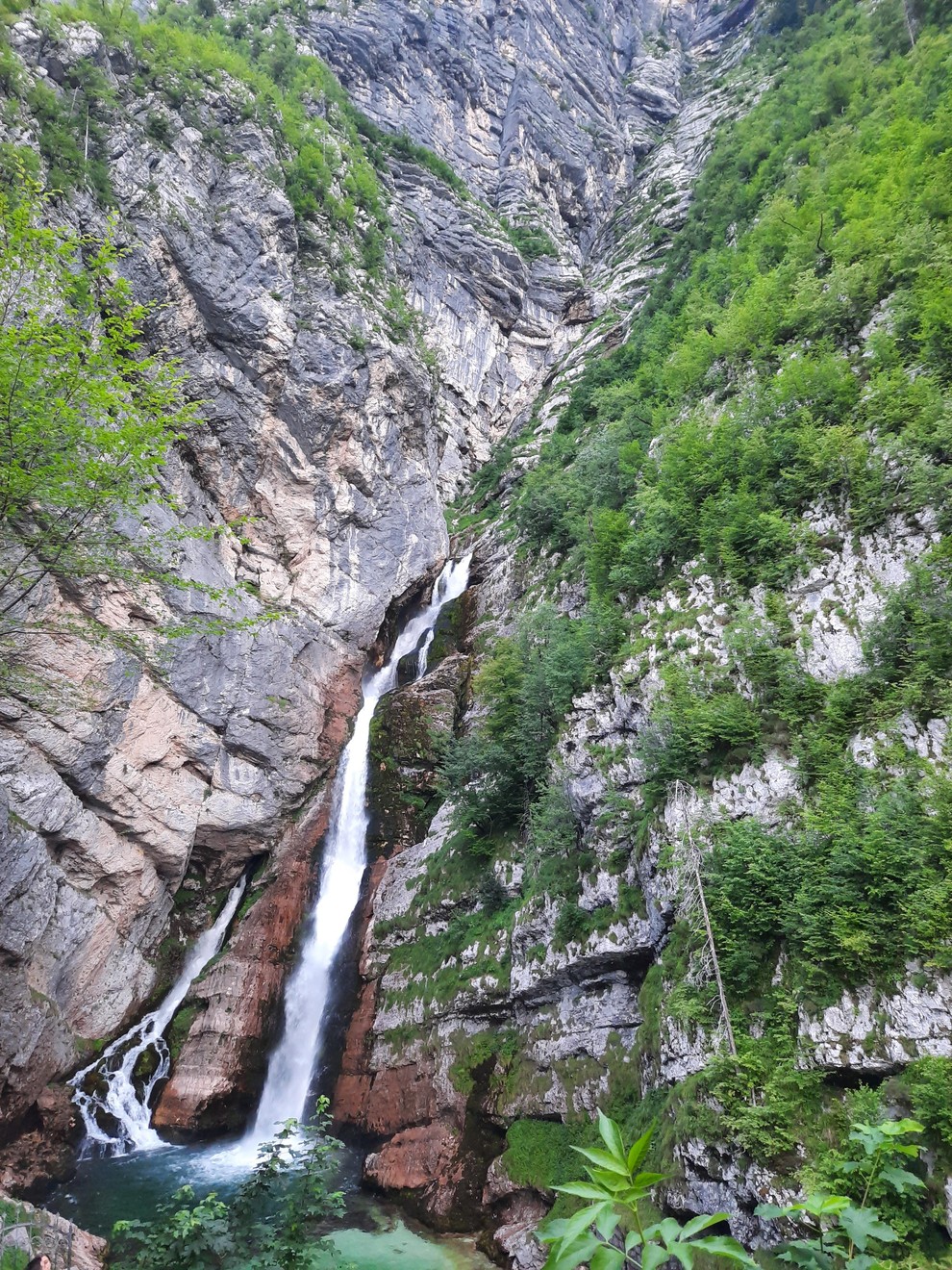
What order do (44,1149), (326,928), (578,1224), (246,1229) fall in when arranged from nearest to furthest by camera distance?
(578,1224), (246,1229), (44,1149), (326,928)

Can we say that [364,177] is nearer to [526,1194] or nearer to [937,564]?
[937,564]

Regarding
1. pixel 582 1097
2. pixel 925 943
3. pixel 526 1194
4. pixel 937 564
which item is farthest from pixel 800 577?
pixel 526 1194

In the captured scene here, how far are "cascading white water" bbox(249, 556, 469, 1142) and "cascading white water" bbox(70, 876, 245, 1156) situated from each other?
10.0 ft

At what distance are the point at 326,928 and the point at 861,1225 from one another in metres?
21.3

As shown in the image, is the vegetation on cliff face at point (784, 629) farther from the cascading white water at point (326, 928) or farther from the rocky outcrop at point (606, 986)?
the cascading white water at point (326, 928)

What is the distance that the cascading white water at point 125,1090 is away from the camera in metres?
17.0

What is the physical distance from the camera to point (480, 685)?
22.8 metres

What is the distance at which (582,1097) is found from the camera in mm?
12258

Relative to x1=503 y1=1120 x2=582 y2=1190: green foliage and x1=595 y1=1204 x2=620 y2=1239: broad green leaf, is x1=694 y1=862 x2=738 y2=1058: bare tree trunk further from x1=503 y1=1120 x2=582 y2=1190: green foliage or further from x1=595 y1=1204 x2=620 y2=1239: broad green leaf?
x1=595 y1=1204 x2=620 y2=1239: broad green leaf

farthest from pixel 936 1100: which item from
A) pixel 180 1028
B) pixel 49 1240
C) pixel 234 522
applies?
pixel 180 1028

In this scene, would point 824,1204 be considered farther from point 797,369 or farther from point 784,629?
point 797,369

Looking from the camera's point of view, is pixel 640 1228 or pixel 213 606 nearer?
pixel 640 1228

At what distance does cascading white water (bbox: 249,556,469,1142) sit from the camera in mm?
18266

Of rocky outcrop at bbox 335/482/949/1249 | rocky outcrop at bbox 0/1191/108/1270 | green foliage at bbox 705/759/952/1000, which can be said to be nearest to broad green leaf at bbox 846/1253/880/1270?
rocky outcrop at bbox 335/482/949/1249
